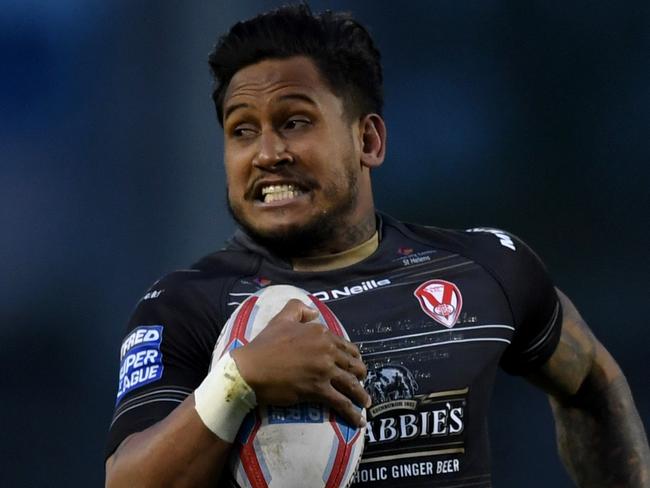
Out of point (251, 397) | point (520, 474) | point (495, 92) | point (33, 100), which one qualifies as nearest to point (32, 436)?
point (33, 100)

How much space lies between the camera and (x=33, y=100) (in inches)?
210

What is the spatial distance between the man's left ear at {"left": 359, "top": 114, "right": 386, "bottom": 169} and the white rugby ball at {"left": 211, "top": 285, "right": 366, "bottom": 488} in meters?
0.76

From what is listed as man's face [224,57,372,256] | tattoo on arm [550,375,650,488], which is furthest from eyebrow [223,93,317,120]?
tattoo on arm [550,375,650,488]

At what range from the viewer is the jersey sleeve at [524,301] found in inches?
118

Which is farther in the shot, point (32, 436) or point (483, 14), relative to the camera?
point (483, 14)

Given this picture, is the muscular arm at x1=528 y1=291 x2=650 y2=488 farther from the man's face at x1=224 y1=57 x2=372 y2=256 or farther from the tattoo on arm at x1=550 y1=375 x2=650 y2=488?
the man's face at x1=224 y1=57 x2=372 y2=256

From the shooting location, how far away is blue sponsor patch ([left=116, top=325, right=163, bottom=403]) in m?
2.60

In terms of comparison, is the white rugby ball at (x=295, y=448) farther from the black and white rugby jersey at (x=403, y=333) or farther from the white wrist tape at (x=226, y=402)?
the black and white rugby jersey at (x=403, y=333)

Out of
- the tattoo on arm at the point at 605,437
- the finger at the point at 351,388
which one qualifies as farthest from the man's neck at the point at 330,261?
the tattoo on arm at the point at 605,437

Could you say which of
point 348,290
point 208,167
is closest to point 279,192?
point 348,290

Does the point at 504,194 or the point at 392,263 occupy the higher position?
the point at 504,194

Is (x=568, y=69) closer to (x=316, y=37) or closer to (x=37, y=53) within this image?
(x=37, y=53)

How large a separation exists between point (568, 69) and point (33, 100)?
7.56ft

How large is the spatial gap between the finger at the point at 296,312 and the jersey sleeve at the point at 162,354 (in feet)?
0.95
